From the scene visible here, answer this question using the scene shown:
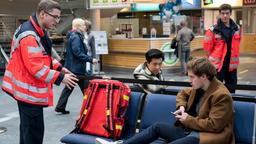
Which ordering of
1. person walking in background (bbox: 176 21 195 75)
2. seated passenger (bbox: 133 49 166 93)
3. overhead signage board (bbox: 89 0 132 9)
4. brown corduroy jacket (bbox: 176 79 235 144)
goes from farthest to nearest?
person walking in background (bbox: 176 21 195 75) < overhead signage board (bbox: 89 0 132 9) < seated passenger (bbox: 133 49 166 93) < brown corduroy jacket (bbox: 176 79 235 144)

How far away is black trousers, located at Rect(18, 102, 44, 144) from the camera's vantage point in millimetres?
3532

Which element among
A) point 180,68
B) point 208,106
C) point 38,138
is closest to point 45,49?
point 38,138

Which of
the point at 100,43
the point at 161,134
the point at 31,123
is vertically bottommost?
the point at 161,134

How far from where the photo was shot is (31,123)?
3562 millimetres

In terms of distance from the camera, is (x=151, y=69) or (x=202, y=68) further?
(x=151, y=69)

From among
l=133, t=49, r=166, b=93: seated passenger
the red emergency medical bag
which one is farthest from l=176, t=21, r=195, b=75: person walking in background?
the red emergency medical bag

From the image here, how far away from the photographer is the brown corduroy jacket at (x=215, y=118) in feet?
10.5

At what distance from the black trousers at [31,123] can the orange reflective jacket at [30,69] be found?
0.08 metres

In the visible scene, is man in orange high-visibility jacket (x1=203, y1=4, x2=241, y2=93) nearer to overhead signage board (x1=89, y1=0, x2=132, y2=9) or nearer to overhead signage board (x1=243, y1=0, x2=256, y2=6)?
overhead signage board (x1=89, y1=0, x2=132, y2=9)

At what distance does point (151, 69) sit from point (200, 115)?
106cm

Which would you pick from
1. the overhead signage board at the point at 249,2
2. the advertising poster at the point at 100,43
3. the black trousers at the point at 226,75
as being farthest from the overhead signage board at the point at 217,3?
the black trousers at the point at 226,75

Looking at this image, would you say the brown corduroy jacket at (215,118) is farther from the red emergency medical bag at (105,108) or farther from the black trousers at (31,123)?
the black trousers at (31,123)

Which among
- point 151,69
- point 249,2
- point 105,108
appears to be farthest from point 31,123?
point 249,2

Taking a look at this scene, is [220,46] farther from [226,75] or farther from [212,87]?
[212,87]
